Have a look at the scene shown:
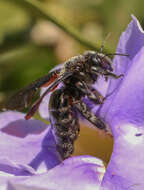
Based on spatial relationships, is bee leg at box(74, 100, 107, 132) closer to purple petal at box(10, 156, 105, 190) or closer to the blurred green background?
purple petal at box(10, 156, 105, 190)

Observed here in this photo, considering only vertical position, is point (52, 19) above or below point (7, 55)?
above

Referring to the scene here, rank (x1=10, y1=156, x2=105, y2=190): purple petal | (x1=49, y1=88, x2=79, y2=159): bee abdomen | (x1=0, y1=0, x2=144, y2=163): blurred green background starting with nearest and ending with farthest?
(x1=10, y1=156, x2=105, y2=190): purple petal → (x1=49, y1=88, x2=79, y2=159): bee abdomen → (x1=0, y1=0, x2=144, y2=163): blurred green background

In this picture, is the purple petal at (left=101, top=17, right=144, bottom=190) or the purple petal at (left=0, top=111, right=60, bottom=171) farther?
the purple petal at (left=0, top=111, right=60, bottom=171)

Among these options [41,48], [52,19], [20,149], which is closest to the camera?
[20,149]

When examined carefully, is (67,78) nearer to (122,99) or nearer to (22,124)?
(122,99)

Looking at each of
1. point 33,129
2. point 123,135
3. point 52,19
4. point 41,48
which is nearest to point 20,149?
point 33,129

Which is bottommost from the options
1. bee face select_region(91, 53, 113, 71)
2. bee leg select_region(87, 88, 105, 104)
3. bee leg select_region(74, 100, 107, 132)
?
bee leg select_region(74, 100, 107, 132)

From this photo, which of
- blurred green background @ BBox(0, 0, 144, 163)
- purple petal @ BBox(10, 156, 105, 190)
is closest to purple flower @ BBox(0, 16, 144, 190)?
purple petal @ BBox(10, 156, 105, 190)
